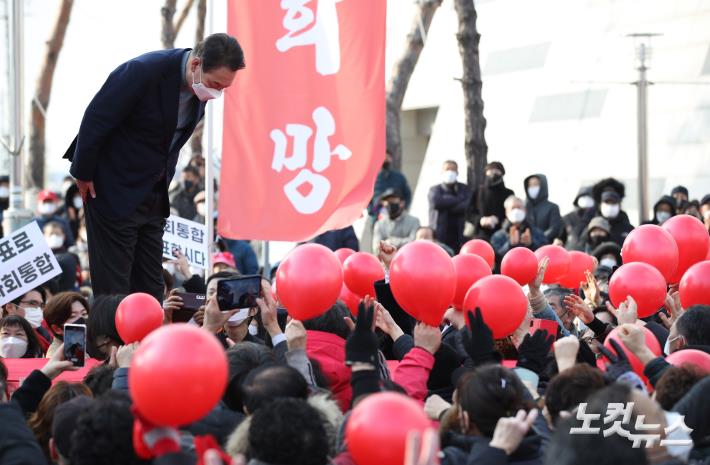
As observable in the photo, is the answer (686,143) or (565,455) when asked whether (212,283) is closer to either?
(565,455)

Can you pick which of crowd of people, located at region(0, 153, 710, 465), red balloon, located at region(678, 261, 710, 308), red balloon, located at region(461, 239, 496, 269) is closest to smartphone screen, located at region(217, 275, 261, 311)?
crowd of people, located at region(0, 153, 710, 465)

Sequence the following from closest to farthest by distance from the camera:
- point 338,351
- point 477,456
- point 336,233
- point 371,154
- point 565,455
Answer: point 565,455
point 477,456
point 338,351
point 371,154
point 336,233

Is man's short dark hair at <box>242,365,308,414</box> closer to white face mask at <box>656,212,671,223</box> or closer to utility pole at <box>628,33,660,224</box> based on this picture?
white face mask at <box>656,212,671,223</box>

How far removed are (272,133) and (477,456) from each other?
15.0 ft

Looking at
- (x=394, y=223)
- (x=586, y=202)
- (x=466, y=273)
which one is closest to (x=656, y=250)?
(x=466, y=273)

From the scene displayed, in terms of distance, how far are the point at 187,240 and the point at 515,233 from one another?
3937mm

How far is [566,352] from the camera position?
4562 millimetres

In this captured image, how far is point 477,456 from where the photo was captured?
144 inches

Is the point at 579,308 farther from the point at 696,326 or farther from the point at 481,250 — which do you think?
the point at 481,250

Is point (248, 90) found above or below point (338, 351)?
above

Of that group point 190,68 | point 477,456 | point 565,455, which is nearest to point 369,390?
point 477,456

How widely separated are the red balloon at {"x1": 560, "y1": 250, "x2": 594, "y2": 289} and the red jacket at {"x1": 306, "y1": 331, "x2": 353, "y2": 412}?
8.72 ft

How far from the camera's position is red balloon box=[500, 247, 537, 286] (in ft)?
22.2

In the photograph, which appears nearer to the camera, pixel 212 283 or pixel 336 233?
pixel 212 283
